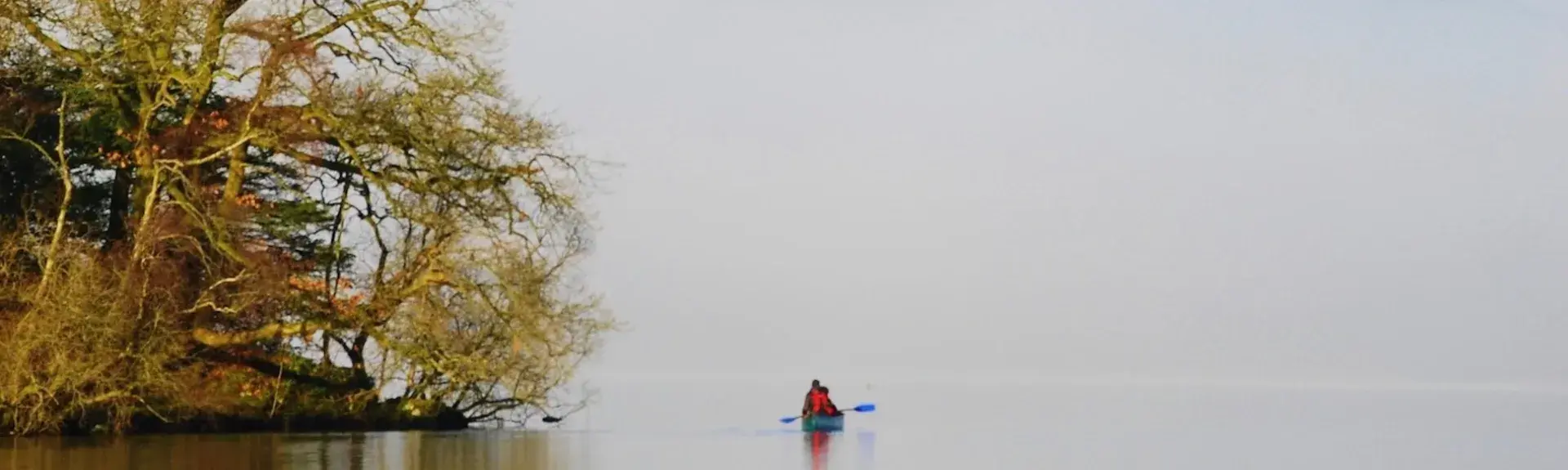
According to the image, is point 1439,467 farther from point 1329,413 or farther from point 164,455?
point 1329,413

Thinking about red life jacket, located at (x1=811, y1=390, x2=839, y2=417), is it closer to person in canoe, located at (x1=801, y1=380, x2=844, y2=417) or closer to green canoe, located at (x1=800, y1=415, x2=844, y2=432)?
person in canoe, located at (x1=801, y1=380, x2=844, y2=417)

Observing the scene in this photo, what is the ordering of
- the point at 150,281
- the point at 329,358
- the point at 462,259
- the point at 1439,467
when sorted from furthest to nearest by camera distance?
1. the point at 329,358
2. the point at 462,259
3. the point at 150,281
4. the point at 1439,467

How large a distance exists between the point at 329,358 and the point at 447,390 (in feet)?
6.14

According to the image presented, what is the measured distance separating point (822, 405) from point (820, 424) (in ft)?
1.59

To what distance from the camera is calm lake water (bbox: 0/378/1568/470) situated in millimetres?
24312

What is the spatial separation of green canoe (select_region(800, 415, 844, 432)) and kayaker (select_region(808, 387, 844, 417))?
0.37ft

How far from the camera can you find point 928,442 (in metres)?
32.2

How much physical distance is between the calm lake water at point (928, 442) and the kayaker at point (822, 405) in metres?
0.65

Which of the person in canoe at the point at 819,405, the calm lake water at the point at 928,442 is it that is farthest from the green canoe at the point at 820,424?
the calm lake water at the point at 928,442

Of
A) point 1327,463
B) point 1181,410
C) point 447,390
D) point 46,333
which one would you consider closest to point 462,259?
point 447,390

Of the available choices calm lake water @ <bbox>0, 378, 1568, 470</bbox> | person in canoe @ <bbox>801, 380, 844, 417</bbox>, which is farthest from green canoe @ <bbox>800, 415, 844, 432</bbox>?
calm lake water @ <bbox>0, 378, 1568, 470</bbox>

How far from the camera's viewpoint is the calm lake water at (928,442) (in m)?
24.3

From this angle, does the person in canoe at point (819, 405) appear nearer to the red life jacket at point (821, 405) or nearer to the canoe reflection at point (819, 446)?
the red life jacket at point (821, 405)

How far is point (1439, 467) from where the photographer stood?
26.5 m
